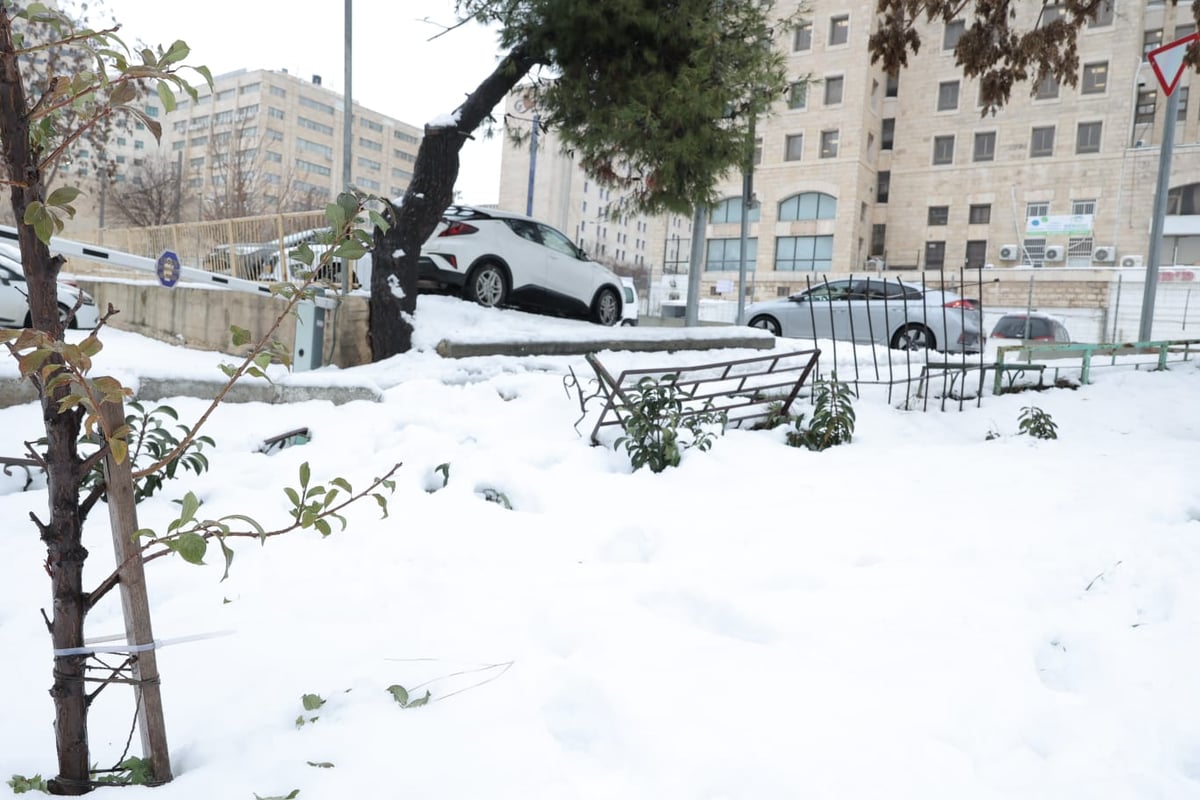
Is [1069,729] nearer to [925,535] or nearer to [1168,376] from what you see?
[925,535]

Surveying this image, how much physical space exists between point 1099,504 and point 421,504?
331 centimetres

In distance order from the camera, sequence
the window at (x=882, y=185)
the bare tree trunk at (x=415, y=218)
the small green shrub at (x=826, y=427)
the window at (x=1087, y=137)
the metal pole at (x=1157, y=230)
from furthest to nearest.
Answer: the window at (x=882, y=185) < the window at (x=1087, y=137) < the metal pole at (x=1157, y=230) < the bare tree trunk at (x=415, y=218) < the small green shrub at (x=826, y=427)

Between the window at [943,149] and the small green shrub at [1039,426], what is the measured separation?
3655 cm

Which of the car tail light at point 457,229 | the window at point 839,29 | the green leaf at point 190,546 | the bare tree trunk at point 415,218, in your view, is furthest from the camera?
the window at point 839,29

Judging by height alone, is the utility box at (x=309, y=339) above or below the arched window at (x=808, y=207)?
below

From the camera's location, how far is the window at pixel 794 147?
39031mm

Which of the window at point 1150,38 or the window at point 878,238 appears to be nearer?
the window at point 1150,38

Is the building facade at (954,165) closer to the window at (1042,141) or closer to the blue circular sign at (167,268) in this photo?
the window at (1042,141)

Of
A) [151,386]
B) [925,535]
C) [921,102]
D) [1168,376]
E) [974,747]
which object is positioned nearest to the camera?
[974,747]

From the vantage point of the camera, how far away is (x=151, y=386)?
5281 mm

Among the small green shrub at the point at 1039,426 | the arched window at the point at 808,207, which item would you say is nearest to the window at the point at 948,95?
the arched window at the point at 808,207

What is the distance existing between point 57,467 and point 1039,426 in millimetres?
6015

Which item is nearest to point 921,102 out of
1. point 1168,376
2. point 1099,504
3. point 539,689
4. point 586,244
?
point 1168,376

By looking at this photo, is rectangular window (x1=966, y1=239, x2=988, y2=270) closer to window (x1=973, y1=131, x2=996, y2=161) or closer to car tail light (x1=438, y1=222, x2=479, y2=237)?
window (x1=973, y1=131, x2=996, y2=161)
